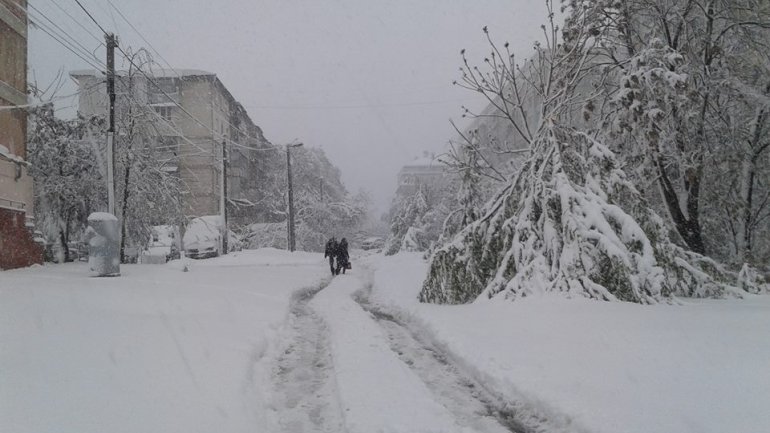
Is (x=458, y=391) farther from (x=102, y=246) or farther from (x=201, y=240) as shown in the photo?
(x=201, y=240)

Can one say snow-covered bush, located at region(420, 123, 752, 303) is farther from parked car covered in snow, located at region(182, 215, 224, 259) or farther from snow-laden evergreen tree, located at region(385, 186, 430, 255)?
snow-laden evergreen tree, located at region(385, 186, 430, 255)

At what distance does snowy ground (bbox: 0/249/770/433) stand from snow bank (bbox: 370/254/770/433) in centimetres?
2

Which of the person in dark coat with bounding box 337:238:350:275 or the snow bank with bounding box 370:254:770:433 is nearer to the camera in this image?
the snow bank with bounding box 370:254:770:433

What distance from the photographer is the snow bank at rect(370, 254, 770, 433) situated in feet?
12.5

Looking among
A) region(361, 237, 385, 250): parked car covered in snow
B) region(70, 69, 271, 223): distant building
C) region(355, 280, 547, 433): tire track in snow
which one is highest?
region(70, 69, 271, 223): distant building

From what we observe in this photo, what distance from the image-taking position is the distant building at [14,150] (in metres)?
→ 13.6

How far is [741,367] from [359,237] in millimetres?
56344

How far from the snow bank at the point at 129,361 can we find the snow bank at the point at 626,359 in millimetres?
2498

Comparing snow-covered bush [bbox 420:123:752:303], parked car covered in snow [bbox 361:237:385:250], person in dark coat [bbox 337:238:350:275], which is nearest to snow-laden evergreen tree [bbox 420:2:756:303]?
snow-covered bush [bbox 420:123:752:303]

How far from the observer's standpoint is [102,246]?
523 inches

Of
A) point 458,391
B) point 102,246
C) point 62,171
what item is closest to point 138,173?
point 62,171

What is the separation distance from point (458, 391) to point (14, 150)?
1589 cm

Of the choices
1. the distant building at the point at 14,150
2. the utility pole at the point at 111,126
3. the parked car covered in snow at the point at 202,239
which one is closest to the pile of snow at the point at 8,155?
the distant building at the point at 14,150

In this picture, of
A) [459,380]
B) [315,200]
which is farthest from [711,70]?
[315,200]
